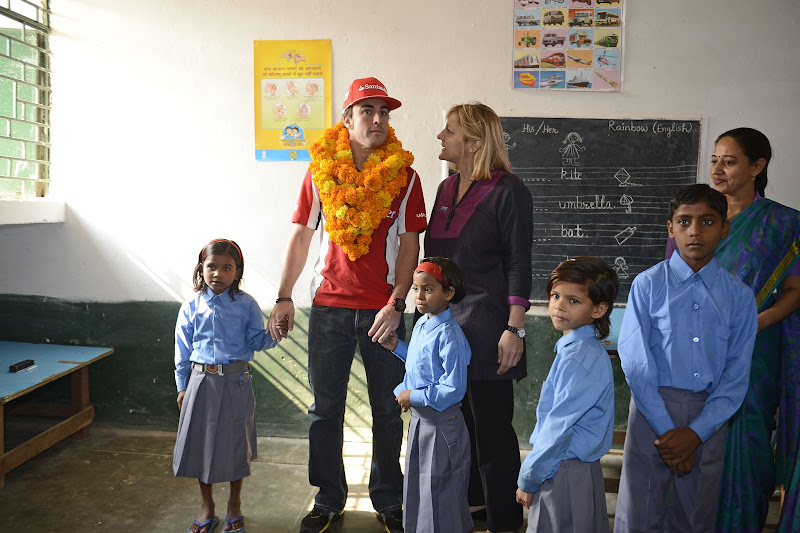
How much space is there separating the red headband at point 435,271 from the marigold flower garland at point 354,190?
0.39 metres

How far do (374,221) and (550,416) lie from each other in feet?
3.53

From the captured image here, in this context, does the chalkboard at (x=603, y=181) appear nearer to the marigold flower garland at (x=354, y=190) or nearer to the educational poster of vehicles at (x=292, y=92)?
the educational poster of vehicles at (x=292, y=92)

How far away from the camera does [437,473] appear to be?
86.5 inches

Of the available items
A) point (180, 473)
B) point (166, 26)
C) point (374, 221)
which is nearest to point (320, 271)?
point (374, 221)

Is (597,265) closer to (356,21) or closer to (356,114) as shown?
(356,114)

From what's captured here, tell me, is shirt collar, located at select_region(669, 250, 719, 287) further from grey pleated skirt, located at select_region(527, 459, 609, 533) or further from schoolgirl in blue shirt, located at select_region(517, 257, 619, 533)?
grey pleated skirt, located at select_region(527, 459, 609, 533)

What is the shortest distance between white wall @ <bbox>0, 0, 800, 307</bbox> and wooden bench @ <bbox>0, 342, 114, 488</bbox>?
0.38 m

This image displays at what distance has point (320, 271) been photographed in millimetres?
2660

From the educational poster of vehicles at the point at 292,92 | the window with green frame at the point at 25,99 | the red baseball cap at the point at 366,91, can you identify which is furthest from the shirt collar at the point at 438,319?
the window with green frame at the point at 25,99

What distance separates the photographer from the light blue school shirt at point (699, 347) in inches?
75.8

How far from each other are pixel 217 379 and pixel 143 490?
927 mm

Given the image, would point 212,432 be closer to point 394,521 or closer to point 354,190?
point 394,521

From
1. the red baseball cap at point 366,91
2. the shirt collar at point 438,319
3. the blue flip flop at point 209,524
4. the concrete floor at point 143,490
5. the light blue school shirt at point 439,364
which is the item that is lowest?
the concrete floor at point 143,490

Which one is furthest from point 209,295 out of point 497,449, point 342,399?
point 497,449
